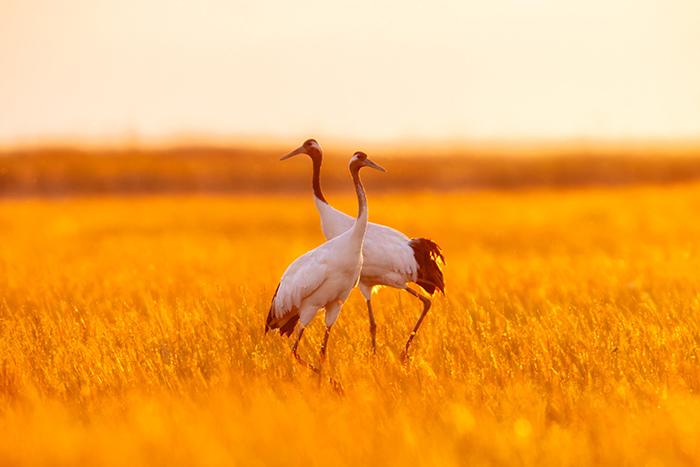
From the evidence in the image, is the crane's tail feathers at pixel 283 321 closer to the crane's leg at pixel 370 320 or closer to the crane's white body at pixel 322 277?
the crane's white body at pixel 322 277

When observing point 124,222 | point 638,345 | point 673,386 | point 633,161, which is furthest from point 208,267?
point 633,161

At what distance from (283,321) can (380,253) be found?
114 cm

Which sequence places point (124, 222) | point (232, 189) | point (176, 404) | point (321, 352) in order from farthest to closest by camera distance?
Result: point (232, 189) → point (124, 222) → point (321, 352) → point (176, 404)

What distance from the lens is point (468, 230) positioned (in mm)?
21266

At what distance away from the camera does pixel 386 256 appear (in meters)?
8.23

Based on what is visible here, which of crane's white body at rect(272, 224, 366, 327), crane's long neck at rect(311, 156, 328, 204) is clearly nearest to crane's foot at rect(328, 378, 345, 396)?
crane's white body at rect(272, 224, 366, 327)

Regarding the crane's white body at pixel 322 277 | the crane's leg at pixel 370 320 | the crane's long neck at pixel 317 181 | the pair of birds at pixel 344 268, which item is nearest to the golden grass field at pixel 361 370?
the crane's leg at pixel 370 320

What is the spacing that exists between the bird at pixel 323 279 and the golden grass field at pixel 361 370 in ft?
1.07

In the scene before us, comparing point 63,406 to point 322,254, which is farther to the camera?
point 322,254

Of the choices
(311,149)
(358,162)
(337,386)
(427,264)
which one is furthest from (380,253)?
(337,386)

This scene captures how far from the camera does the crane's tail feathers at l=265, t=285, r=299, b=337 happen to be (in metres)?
7.38

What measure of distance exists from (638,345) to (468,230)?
14.2 m

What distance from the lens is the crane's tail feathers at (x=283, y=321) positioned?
7.38 meters

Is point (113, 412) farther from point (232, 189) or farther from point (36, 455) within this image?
point (232, 189)
